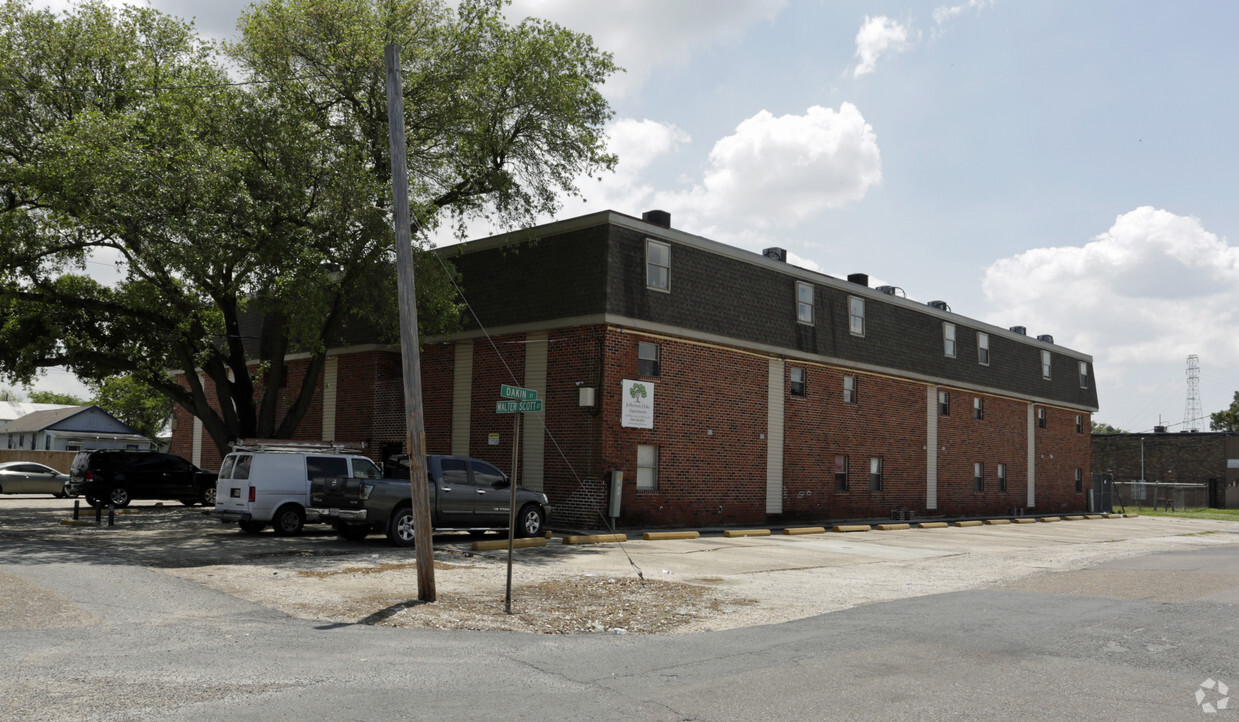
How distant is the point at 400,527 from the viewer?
18359 millimetres

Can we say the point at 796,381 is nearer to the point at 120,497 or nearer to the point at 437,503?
the point at 437,503

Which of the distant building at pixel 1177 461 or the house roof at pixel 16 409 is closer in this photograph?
the distant building at pixel 1177 461

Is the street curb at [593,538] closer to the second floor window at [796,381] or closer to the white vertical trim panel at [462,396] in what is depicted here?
the white vertical trim panel at [462,396]

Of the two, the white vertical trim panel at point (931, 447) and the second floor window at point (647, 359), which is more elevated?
the second floor window at point (647, 359)

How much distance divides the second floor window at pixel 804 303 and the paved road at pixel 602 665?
17.5 m

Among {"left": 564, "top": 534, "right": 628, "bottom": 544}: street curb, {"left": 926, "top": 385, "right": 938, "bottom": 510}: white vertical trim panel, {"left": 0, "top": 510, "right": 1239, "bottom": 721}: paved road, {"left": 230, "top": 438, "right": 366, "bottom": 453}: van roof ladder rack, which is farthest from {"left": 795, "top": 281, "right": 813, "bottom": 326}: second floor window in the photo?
{"left": 0, "top": 510, "right": 1239, "bottom": 721}: paved road

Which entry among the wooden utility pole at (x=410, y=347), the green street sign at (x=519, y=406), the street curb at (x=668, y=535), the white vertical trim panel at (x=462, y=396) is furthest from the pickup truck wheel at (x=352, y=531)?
the green street sign at (x=519, y=406)

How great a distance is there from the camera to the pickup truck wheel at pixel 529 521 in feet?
65.1

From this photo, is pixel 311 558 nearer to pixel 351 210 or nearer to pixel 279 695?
pixel 351 210

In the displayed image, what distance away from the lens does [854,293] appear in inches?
1256

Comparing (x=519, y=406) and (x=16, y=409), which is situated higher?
(x=16, y=409)

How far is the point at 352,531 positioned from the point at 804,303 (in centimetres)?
1622

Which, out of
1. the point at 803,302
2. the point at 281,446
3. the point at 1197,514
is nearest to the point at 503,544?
the point at 281,446

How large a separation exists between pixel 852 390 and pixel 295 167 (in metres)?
19.2
